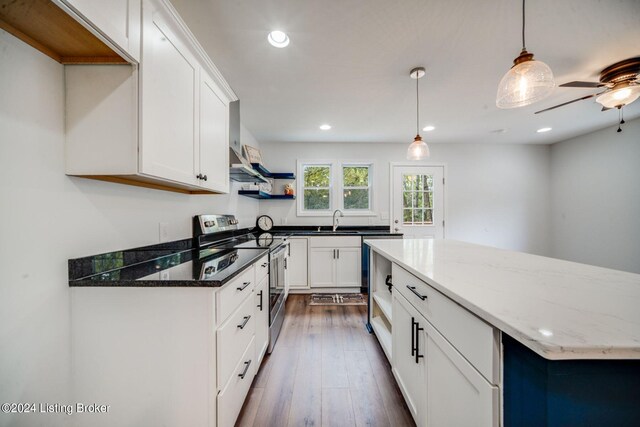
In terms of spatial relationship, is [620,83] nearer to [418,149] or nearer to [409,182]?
[418,149]

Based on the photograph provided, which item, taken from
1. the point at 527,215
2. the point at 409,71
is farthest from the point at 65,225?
the point at 527,215

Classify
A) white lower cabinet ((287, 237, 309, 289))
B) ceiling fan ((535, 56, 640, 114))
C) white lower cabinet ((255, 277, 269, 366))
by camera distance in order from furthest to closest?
white lower cabinet ((287, 237, 309, 289))
ceiling fan ((535, 56, 640, 114))
white lower cabinet ((255, 277, 269, 366))

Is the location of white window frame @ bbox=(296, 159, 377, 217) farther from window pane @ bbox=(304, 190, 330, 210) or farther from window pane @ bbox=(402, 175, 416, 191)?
window pane @ bbox=(402, 175, 416, 191)

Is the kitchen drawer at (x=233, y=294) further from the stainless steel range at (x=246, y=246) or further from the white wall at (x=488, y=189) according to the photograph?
the white wall at (x=488, y=189)

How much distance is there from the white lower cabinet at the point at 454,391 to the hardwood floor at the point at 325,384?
1.55 feet

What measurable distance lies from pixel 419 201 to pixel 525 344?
406cm

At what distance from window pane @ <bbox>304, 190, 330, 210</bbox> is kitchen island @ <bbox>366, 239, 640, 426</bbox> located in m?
3.08

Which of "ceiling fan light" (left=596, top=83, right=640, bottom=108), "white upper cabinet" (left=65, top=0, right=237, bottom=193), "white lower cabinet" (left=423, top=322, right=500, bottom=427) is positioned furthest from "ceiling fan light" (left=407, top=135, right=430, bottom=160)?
"white upper cabinet" (left=65, top=0, right=237, bottom=193)

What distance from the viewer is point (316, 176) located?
422 cm

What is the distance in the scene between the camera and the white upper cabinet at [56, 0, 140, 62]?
733 millimetres

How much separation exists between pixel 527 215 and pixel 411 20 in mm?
4582

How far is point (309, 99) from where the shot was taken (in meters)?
2.54

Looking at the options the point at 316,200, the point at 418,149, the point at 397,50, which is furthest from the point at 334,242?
the point at 397,50

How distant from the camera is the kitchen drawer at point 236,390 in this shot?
1068 millimetres
